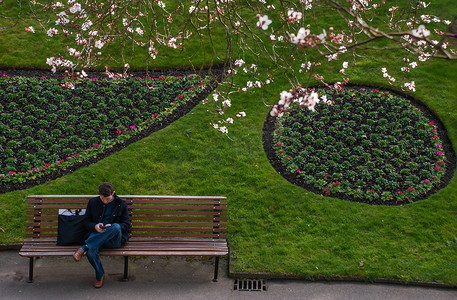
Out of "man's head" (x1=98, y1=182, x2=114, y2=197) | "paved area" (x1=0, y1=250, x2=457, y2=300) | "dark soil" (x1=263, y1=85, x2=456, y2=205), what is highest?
"dark soil" (x1=263, y1=85, x2=456, y2=205)

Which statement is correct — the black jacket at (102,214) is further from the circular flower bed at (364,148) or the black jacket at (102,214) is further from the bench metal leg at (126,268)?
the circular flower bed at (364,148)

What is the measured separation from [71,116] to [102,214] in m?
3.26

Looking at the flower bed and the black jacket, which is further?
the flower bed

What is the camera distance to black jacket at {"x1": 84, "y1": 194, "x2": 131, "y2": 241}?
18.7ft

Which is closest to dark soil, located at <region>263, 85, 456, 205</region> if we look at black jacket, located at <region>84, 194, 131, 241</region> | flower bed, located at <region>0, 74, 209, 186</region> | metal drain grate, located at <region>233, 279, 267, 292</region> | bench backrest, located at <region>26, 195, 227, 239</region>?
flower bed, located at <region>0, 74, 209, 186</region>

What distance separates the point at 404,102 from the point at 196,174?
14.6ft

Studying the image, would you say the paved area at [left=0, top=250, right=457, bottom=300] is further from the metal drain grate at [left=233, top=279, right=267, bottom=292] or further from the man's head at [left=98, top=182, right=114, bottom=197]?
the man's head at [left=98, top=182, right=114, bottom=197]

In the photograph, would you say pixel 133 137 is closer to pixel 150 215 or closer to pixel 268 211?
pixel 150 215

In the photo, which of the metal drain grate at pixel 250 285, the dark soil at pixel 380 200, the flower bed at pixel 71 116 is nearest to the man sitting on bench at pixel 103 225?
the metal drain grate at pixel 250 285

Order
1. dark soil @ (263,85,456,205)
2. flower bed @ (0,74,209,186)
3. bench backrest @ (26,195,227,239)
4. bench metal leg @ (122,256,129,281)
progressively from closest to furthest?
bench metal leg @ (122,256,129,281) < bench backrest @ (26,195,227,239) < dark soil @ (263,85,456,205) < flower bed @ (0,74,209,186)

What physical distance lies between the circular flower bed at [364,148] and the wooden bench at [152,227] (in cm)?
200

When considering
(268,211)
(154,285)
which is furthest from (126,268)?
(268,211)

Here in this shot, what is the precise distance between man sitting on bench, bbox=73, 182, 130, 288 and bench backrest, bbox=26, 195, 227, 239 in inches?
8.9

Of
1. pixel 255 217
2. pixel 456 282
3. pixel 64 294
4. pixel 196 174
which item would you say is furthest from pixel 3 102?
pixel 456 282
